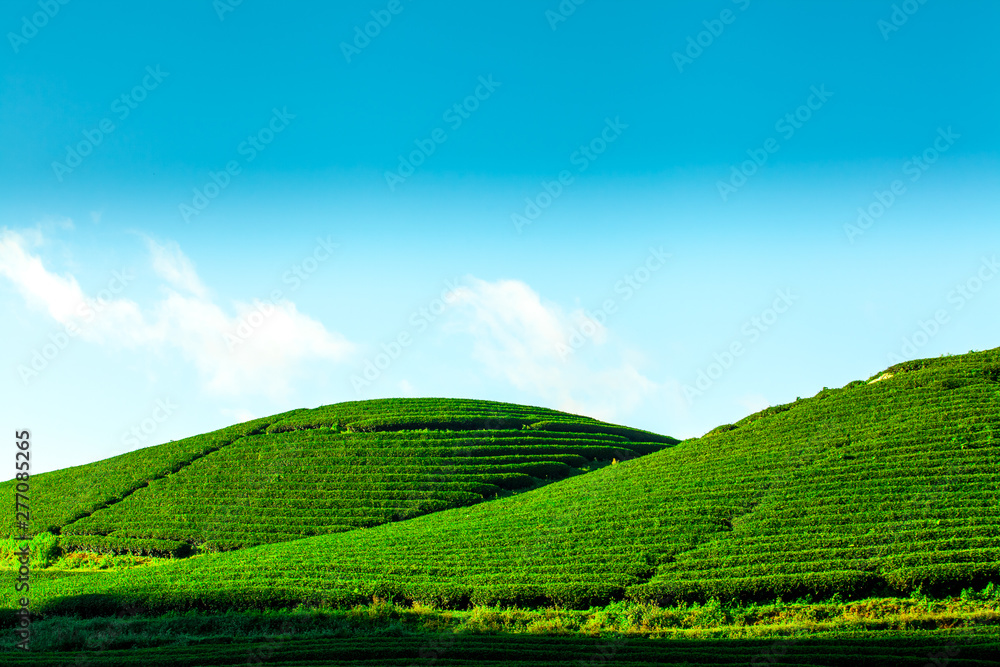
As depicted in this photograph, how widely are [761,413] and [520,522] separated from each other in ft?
64.9

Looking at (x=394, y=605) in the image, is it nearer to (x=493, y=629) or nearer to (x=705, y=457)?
(x=493, y=629)

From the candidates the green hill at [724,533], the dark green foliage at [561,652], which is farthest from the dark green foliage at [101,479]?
the dark green foliage at [561,652]

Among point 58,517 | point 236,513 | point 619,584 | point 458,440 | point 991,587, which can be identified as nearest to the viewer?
point 991,587

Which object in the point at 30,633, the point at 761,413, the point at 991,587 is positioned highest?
the point at 761,413

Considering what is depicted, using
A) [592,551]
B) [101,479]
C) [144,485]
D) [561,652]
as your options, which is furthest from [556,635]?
[101,479]

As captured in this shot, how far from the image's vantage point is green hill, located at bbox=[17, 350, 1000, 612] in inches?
1170

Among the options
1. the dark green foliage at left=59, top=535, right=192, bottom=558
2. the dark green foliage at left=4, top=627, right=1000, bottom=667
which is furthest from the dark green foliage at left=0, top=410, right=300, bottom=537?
the dark green foliage at left=4, top=627, right=1000, bottom=667

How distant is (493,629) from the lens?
28.3m

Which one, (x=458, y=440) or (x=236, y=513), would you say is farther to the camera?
(x=458, y=440)

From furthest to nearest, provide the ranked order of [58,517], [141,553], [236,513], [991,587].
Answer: [58,517] < [236,513] < [141,553] < [991,587]

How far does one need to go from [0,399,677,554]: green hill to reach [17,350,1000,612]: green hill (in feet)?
16.2

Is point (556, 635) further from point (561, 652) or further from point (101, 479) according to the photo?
point (101, 479)

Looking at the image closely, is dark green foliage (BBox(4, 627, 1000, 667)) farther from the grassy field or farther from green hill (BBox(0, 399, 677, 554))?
green hill (BBox(0, 399, 677, 554))

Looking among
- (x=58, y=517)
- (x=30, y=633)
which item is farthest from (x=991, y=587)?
(x=58, y=517)
